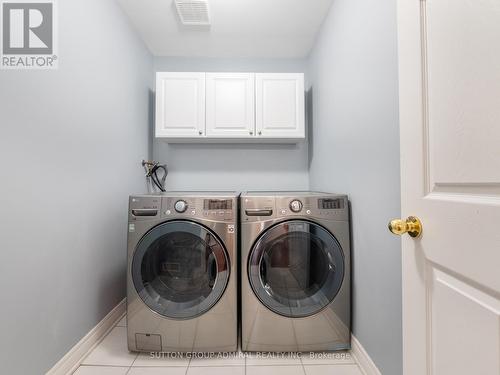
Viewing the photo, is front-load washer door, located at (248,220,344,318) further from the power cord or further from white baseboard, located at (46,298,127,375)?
the power cord

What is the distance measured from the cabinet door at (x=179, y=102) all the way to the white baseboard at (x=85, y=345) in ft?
4.80

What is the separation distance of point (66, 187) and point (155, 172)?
1123 mm

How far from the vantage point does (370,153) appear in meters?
1.29

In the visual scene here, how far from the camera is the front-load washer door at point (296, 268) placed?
1.51 m

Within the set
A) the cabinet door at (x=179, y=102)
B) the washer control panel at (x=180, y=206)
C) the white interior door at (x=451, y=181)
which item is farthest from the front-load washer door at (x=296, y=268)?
the cabinet door at (x=179, y=102)

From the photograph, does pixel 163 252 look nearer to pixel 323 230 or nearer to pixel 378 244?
pixel 323 230

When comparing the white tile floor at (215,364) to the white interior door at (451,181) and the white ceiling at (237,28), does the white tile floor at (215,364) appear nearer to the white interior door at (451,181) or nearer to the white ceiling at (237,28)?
the white interior door at (451,181)

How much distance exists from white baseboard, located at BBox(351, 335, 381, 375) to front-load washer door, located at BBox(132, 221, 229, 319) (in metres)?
0.84

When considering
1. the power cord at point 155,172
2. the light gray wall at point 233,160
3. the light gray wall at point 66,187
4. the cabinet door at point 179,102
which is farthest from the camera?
the light gray wall at point 233,160

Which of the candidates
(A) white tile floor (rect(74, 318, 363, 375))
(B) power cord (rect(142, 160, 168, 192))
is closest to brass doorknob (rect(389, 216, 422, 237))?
(A) white tile floor (rect(74, 318, 363, 375))

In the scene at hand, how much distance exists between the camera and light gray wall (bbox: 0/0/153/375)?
105 centimetres

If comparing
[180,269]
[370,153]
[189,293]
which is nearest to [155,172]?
[180,269]

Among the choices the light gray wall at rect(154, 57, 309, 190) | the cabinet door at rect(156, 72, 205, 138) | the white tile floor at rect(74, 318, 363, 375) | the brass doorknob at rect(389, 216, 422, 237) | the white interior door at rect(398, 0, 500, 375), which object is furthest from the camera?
the light gray wall at rect(154, 57, 309, 190)

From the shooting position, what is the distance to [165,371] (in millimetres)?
1397
